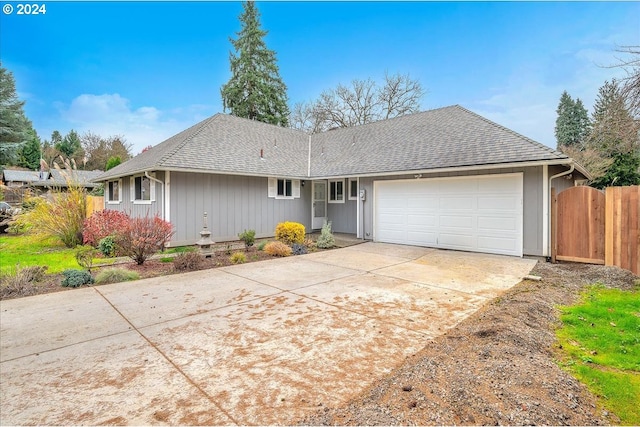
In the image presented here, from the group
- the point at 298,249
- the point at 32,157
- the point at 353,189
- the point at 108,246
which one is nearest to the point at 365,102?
the point at 353,189

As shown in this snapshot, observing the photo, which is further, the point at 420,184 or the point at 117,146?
the point at 117,146

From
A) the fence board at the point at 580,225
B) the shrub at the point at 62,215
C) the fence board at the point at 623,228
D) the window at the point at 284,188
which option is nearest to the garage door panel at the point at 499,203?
the fence board at the point at 580,225

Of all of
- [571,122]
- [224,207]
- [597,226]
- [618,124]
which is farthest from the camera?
[571,122]

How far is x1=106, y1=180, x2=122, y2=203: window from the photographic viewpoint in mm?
14891

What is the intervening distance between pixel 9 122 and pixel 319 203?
1222 inches

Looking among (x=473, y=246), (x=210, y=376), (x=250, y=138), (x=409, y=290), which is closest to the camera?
(x=210, y=376)

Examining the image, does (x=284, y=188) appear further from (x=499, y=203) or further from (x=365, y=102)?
(x=365, y=102)

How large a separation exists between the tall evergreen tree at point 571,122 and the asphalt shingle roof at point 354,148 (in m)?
31.2

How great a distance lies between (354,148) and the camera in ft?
46.2

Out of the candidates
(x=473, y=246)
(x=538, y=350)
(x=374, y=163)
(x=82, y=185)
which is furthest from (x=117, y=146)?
(x=538, y=350)

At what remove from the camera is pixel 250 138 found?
13.9 meters

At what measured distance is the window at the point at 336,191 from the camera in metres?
13.6

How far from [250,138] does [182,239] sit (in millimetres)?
5770

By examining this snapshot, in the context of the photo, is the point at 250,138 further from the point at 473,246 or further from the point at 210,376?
the point at 210,376
